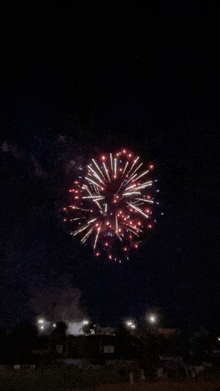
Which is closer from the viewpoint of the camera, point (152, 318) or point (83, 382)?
point (83, 382)

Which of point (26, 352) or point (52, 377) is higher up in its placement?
point (26, 352)

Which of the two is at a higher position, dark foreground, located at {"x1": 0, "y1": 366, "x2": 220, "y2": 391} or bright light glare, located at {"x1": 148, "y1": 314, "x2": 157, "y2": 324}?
bright light glare, located at {"x1": 148, "y1": 314, "x2": 157, "y2": 324}

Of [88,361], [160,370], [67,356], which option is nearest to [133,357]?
[88,361]

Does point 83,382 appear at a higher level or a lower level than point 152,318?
lower

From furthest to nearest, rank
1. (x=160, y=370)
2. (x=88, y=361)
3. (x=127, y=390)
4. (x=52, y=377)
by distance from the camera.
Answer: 1. (x=88, y=361)
2. (x=160, y=370)
3. (x=52, y=377)
4. (x=127, y=390)

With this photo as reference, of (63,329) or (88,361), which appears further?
(63,329)

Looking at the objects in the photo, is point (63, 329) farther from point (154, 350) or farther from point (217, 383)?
point (217, 383)

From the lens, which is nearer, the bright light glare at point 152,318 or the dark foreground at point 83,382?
the dark foreground at point 83,382

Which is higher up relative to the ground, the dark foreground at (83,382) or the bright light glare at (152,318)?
the bright light glare at (152,318)

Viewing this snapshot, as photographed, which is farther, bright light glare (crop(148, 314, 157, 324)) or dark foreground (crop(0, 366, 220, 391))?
bright light glare (crop(148, 314, 157, 324))

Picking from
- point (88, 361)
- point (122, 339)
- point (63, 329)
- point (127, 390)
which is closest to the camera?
point (127, 390)

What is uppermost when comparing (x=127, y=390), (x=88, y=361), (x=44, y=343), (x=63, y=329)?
(x=63, y=329)
